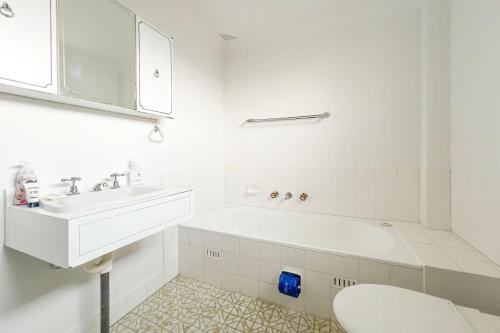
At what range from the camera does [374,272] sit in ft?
4.29

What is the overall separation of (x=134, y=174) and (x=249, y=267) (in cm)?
107

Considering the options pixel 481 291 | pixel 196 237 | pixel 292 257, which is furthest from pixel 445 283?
pixel 196 237

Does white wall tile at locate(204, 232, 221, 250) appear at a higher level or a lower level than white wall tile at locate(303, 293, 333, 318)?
higher

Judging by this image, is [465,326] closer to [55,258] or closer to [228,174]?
[55,258]

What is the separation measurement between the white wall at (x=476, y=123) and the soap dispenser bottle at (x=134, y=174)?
2.04 m

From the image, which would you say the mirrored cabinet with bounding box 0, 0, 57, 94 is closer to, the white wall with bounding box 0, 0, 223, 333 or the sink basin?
the white wall with bounding box 0, 0, 223, 333

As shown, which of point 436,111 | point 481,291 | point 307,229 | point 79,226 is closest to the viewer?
point 79,226

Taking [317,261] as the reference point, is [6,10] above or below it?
above

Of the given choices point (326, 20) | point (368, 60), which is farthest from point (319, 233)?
point (326, 20)

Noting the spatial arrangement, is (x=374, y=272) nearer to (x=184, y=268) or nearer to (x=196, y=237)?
(x=196, y=237)

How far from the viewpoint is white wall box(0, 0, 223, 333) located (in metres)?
0.99

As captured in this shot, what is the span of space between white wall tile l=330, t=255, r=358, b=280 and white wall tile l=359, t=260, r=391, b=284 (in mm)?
33

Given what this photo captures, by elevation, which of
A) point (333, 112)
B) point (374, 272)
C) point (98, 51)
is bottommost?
point (374, 272)

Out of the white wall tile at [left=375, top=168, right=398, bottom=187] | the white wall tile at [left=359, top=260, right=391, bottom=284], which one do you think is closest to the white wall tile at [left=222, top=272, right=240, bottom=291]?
the white wall tile at [left=359, top=260, right=391, bottom=284]
